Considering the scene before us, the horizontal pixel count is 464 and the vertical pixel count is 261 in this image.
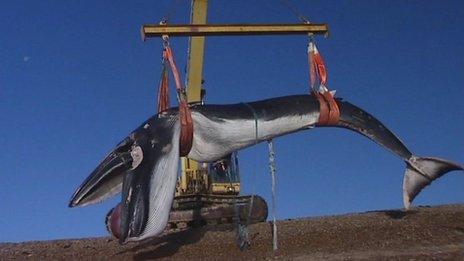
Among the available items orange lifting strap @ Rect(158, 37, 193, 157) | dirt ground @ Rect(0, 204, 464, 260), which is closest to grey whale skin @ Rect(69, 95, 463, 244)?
orange lifting strap @ Rect(158, 37, 193, 157)

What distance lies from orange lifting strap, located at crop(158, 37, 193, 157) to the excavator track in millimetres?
12690

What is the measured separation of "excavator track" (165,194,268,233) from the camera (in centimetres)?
2347

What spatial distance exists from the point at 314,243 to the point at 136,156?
7.87m

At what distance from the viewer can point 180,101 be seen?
9578 mm

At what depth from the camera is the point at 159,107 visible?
426 inches

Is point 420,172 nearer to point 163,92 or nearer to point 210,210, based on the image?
point 163,92

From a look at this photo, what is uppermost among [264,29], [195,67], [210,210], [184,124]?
[195,67]

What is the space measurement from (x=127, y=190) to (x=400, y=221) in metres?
10.4

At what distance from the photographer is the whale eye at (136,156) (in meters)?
8.61

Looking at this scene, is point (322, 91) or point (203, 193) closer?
point (322, 91)

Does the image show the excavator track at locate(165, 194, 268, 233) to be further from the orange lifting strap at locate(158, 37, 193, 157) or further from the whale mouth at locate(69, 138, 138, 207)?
the whale mouth at locate(69, 138, 138, 207)

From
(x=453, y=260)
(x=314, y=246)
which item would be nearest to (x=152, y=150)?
(x=453, y=260)

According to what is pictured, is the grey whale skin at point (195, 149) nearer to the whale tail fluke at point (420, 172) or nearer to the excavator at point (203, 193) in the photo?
the whale tail fluke at point (420, 172)

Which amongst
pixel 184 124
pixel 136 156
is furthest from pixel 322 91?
pixel 136 156
